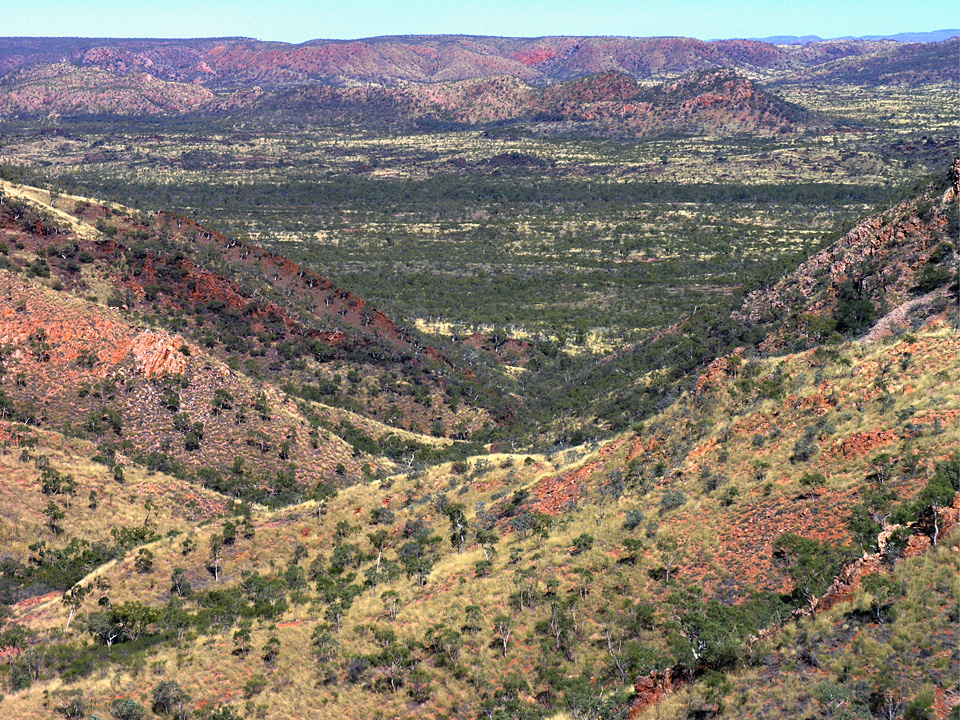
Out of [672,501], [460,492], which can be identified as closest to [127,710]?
[460,492]

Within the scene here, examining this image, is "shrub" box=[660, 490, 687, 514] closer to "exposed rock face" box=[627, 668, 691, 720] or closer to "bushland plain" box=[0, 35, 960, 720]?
"bushland plain" box=[0, 35, 960, 720]

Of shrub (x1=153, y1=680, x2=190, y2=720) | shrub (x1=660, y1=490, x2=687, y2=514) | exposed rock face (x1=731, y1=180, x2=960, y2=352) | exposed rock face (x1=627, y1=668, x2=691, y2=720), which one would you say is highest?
exposed rock face (x1=731, y1=180, x2=960, y2=352)

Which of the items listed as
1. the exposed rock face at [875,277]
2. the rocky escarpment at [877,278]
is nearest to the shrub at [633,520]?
the exposed rock face at [875,277]

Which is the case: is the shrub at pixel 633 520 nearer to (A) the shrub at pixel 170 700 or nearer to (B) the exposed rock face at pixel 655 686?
(B) the exposed rock face at pixel 655 686

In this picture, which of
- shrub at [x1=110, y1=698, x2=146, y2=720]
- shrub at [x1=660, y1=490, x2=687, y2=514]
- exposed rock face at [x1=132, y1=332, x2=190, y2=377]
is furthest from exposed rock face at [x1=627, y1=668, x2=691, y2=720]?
exposed rock face at [x1=132, y1=332, x2=190, y2=377]

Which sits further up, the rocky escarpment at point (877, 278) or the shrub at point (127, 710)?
the rocky escarpment at point (877, 278)

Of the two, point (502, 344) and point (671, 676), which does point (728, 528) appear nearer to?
point (671, 676)

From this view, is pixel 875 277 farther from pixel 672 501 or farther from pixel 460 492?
pixel 460 492

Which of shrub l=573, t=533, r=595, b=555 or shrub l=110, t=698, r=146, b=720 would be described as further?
shrub l=573, t=533, r=595, b=555

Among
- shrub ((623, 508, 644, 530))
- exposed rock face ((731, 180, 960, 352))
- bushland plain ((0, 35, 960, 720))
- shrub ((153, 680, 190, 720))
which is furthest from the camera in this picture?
exposed rock face ((731, 180, 960, 352))

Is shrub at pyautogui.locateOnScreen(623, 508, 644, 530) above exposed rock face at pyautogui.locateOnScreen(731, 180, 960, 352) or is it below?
below
